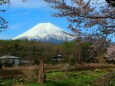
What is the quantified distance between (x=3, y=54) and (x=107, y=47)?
5471cm

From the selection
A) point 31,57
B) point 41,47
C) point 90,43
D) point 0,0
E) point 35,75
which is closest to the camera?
point 90,43

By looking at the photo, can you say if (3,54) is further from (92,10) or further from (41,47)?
(92,10)

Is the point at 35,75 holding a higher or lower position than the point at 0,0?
lower

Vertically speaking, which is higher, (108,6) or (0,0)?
(0,0)

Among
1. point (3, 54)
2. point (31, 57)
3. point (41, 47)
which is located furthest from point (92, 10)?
point (3, 54)

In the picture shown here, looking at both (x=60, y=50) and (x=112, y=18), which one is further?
(x=60, y=50)

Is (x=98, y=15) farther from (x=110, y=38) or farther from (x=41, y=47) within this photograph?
(x=41, y=47)

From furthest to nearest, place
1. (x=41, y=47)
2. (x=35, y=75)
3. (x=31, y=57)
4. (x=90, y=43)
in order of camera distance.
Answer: (x=41, y=47) → (x=31, y=57) → (x=35, y=75) → (x=90, y=43)

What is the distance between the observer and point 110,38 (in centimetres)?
927

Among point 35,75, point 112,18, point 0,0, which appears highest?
point 0,0

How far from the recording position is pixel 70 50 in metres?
57.3

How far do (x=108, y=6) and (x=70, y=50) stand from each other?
48269 mm

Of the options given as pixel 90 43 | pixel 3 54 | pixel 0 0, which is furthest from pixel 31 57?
pixel 90 43

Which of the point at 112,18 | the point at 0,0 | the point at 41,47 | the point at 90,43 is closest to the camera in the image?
the point at 112,18
